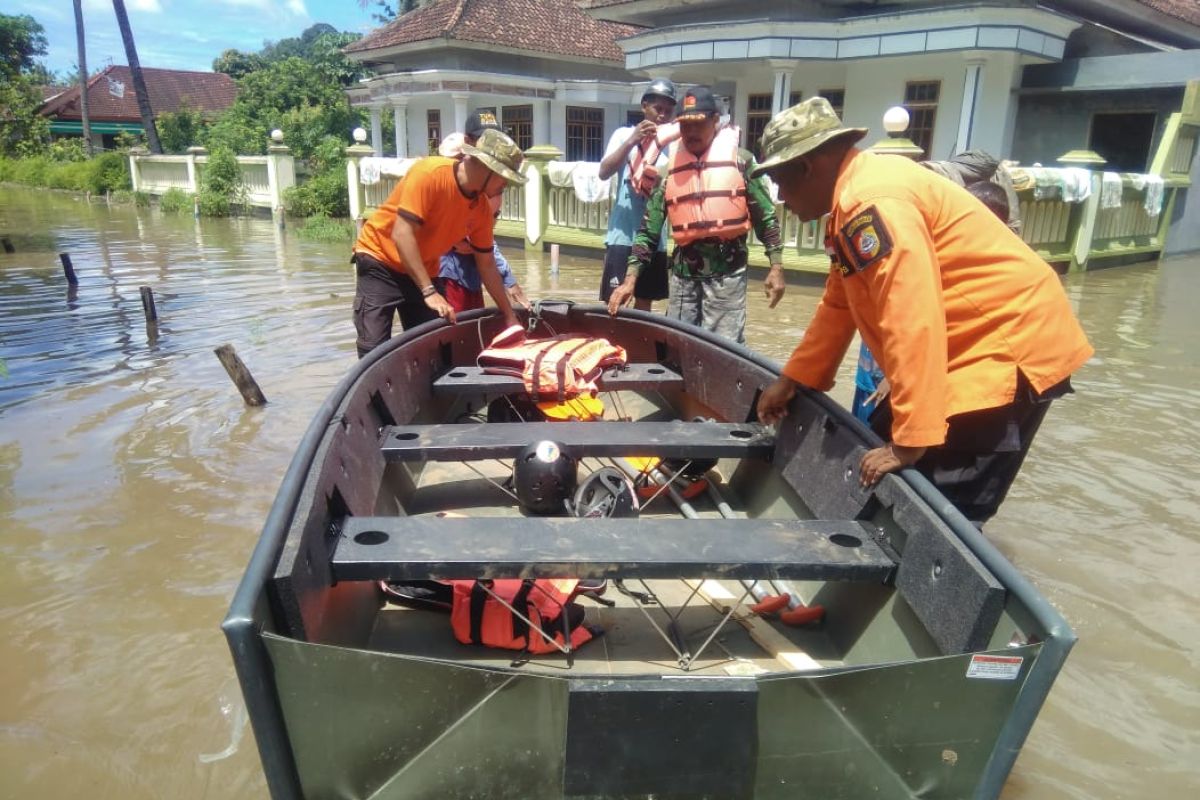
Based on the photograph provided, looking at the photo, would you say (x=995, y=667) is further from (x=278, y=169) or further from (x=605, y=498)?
(x=278, y=169)

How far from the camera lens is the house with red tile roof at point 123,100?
3853 cm

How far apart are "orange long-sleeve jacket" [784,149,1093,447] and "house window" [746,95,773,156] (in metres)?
13.7

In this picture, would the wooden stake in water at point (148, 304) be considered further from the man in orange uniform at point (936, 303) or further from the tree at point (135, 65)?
the tree at point (135, 65)

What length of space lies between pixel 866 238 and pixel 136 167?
27.7 m

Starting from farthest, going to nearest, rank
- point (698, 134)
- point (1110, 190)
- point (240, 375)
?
point (1110, 190)
point (240, 375)
point (698, 134)

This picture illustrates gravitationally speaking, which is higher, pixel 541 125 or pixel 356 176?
pixel 541 125

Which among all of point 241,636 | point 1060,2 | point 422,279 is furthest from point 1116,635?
point 1060,2

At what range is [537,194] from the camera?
1259 centimetres

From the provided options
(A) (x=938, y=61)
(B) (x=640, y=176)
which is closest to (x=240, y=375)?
(B) (x=640, y=176)

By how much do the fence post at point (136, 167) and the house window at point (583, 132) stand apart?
1376 cm

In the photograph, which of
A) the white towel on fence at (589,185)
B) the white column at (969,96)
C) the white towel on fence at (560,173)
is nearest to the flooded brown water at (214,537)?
the white towel on fence at (589,185)

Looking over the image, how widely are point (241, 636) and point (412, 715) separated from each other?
13.9 inches

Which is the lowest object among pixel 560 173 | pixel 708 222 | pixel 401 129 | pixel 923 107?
pixel 708 222

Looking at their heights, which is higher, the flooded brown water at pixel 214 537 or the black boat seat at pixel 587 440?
the black boat seat at pixel 587 440
